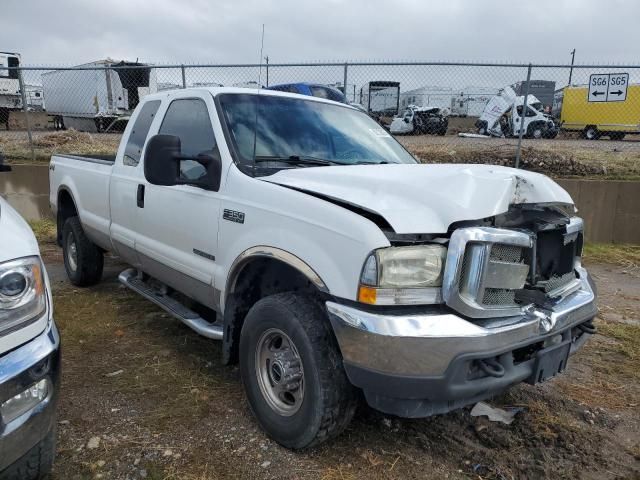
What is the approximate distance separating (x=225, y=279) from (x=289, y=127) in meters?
1.14

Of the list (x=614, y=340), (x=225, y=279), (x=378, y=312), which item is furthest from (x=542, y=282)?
(x=614, y=340)

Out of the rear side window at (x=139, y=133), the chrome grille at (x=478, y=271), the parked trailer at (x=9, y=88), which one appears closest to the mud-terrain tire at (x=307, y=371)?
the chrome grille at (x=478, y=271)

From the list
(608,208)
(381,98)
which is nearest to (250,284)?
(608,208)

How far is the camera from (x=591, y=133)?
68.6ft

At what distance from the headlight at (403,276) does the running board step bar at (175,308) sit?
1347mm

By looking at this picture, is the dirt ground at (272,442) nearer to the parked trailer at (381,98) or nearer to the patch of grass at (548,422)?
the patch of grass at (548,422)

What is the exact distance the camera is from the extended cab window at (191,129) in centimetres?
342

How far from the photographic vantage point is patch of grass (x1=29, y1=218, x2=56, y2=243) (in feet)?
26.1

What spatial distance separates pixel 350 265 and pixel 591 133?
72.2 ft

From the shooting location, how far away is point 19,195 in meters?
8.84

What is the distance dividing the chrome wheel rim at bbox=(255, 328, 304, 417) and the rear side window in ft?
7.05

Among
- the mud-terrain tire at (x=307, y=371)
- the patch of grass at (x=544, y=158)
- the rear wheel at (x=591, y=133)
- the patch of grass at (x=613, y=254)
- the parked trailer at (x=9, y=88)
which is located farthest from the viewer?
the parked trailer at (x=9, y=88)

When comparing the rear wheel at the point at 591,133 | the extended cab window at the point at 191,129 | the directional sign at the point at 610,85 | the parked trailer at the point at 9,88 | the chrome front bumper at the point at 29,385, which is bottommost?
the chrome front bumper at the point at 29,385

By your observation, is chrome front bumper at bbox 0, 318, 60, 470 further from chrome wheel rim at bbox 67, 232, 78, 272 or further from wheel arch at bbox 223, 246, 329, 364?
chrome wheel rim at bbox 67, 232, 78, 272
